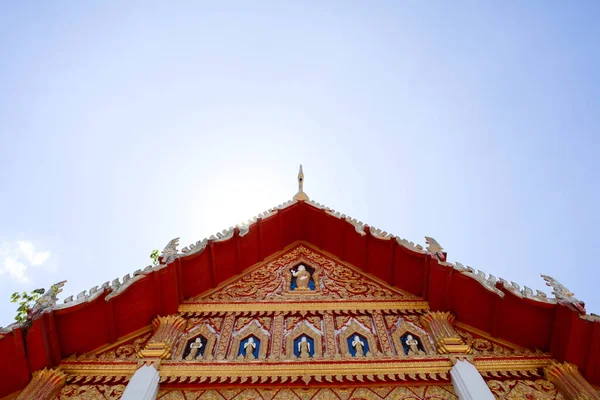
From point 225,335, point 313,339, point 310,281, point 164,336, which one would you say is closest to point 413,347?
point 313,339

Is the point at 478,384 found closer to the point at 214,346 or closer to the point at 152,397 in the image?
the point at 214,346

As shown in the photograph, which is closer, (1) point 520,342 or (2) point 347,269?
(1) point 520,342

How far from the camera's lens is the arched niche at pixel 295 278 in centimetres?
701

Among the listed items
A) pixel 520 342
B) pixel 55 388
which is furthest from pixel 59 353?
pixel 520 342

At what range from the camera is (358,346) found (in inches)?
227

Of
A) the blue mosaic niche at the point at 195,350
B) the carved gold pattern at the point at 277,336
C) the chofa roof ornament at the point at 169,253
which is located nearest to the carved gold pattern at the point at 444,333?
the carved gold pattern at the point at 277,336

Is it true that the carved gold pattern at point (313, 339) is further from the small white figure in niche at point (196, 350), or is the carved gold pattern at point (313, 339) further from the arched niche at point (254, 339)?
the small white figure in niche at point (196, 350)

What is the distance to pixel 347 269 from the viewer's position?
755 centimetres

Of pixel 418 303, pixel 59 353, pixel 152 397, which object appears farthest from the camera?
pixel 418 303

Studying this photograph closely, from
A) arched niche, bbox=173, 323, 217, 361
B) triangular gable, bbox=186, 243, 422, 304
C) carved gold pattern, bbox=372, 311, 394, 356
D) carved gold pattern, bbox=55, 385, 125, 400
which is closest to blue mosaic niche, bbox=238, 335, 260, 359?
arched niche, bbox=173, 323, 217, 361

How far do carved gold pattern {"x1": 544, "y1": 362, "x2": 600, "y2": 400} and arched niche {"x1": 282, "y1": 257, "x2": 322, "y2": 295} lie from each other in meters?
3.26

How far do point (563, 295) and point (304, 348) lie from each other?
3239mm

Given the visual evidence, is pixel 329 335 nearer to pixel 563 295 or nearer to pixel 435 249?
pixel 435 249

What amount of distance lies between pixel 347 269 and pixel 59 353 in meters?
4.37
